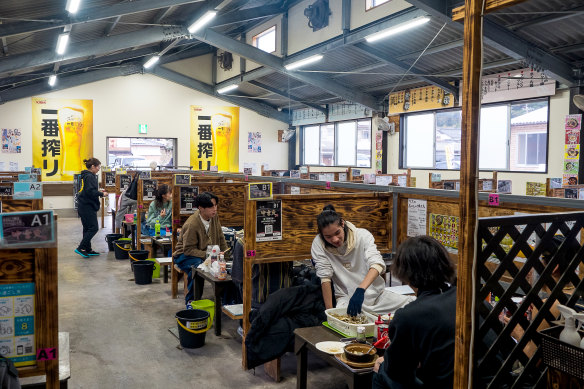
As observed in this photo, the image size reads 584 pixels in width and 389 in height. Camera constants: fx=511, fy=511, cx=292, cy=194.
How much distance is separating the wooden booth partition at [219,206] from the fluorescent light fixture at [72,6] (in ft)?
9.80

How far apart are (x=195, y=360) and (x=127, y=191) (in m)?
5.10

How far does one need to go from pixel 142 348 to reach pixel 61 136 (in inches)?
452

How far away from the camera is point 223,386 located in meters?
3.59

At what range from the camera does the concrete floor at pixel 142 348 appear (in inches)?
145

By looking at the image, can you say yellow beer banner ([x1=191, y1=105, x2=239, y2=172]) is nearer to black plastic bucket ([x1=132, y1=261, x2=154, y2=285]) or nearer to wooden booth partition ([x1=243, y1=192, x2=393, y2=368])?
black plastic bucket ([x1=132, y1=261, x2=154, y2=285])

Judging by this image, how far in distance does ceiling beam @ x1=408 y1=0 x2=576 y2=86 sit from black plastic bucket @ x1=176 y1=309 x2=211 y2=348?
15.7 ft

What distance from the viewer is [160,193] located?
6.98 meters

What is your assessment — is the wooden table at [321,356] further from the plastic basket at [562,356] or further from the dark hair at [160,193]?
the dark hair at [160,193]

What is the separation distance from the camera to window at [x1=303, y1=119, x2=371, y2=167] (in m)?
13.5

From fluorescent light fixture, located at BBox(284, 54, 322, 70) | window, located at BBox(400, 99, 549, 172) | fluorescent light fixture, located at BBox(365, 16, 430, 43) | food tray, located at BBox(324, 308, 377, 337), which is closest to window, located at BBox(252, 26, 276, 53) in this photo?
fluorescent light fixture, located at BBox(284, 54, 322, 70)

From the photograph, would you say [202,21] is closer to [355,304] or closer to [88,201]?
[88,201]

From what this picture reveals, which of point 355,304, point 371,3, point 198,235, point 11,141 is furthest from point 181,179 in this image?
point 11,141

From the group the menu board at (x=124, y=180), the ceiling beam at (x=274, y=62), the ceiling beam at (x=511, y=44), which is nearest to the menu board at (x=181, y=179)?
the ceiling beam at (x=511, y=44)

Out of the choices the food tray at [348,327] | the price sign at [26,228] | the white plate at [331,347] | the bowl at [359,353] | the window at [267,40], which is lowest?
the white plate at [331,347]
